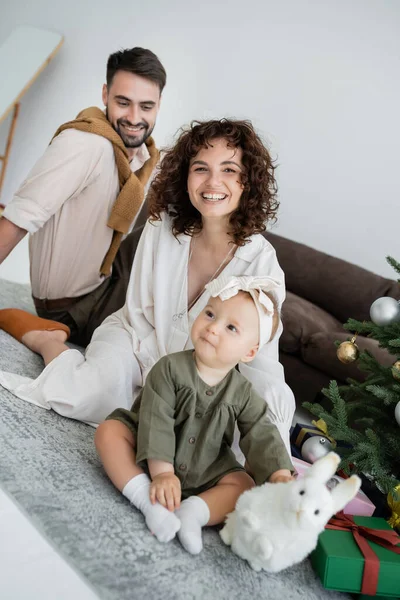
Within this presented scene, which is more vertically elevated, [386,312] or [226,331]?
[386,312]

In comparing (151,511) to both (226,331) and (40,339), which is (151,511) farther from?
(40,339)

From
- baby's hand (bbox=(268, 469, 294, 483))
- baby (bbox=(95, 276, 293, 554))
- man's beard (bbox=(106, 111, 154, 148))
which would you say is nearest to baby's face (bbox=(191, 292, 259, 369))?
baby (bbox=(95, 276, 293, 554))

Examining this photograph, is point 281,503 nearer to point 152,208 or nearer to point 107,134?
point 152,208

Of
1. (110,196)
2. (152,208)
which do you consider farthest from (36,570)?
(110,196)

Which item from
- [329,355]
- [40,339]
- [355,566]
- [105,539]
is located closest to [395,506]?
[355,566]

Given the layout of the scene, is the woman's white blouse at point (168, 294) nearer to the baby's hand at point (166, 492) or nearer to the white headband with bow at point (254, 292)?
the white headband with bow at point (254, 292)

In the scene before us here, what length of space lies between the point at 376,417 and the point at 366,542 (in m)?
0.63

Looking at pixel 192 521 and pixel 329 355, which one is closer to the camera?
pixel 192 521

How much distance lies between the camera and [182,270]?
2.05 m

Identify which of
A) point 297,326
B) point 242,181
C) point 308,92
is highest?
point 308,92

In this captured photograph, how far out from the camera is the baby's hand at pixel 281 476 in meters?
1.47

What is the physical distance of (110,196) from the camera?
2.57 metres

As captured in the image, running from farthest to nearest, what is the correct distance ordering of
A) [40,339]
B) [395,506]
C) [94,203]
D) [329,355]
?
[329,355]
[94,203]
[40,339]
[395,506]

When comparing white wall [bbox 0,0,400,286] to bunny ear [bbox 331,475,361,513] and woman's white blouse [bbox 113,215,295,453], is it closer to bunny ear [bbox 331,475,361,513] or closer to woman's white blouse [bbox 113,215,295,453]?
woman's white blouse [bbox 113,215,295,453]
